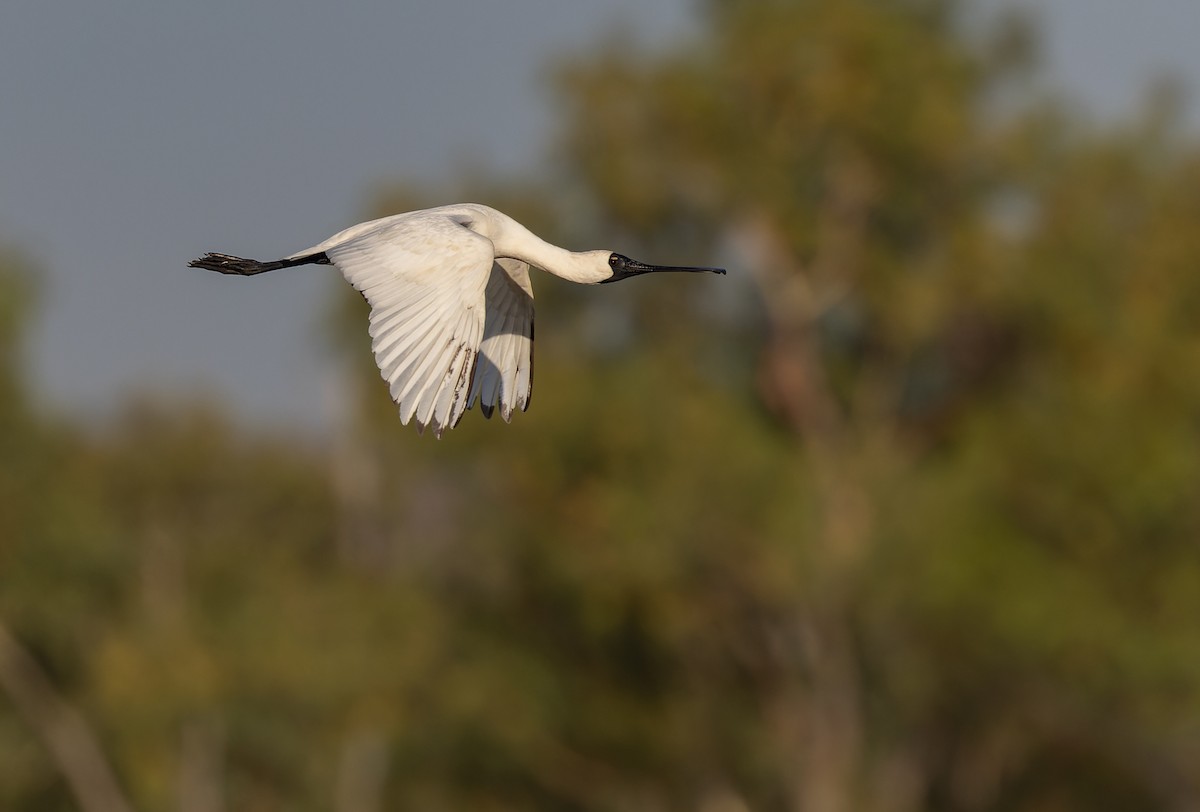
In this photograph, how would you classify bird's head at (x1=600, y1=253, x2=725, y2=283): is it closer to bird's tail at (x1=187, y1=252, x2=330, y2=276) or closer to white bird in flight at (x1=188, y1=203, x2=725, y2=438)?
white bird in flight at (x1=188, y1=203, x2=725, y2=438)

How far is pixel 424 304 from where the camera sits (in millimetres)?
7066

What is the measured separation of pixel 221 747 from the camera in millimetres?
23469

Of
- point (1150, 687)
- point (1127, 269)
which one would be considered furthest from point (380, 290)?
point (1127, 269)

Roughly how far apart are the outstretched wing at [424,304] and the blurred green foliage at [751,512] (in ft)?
49.4

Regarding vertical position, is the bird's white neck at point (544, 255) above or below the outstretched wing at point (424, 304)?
above

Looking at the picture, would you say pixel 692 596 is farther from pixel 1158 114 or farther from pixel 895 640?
pixel 1158 114

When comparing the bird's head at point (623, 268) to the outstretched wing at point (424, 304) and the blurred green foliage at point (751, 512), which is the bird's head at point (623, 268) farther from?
the blurred green foliage at point (751, 512)

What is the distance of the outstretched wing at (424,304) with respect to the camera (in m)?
6.77

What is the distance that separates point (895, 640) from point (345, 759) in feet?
19.5

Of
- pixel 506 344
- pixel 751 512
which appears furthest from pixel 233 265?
pixel 751 512

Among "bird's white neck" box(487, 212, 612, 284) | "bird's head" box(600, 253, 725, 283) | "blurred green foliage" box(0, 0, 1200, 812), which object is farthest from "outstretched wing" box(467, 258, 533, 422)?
"blurred green foliage" box(0, 0, 1200, 812)

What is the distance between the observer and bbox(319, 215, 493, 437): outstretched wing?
6.77m

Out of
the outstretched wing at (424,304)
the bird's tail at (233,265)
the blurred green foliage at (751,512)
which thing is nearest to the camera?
the outstretched wing at (424,304)

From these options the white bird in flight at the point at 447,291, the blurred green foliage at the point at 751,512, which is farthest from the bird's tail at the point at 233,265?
the blurred green foliage at the point at 751,512
